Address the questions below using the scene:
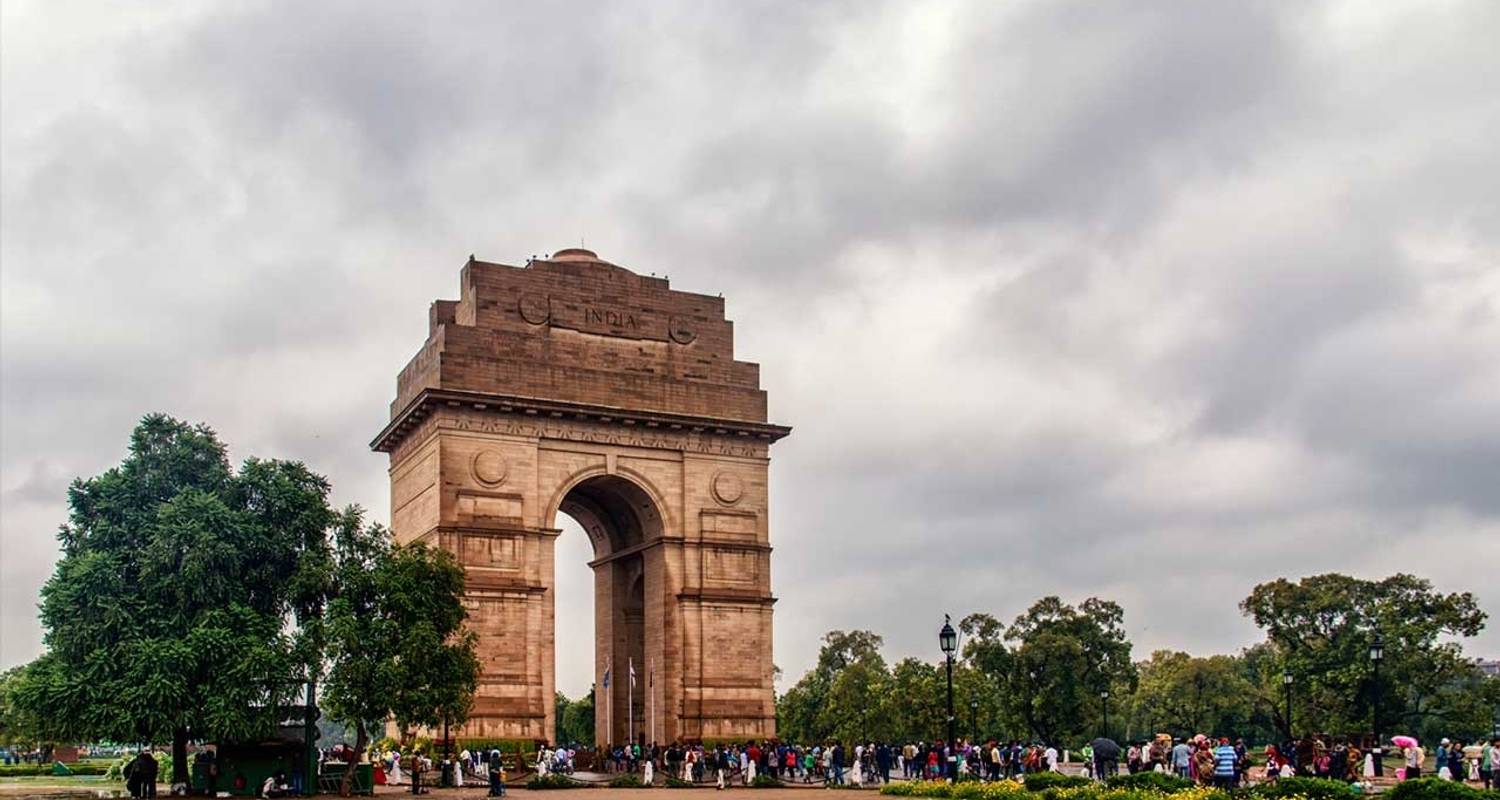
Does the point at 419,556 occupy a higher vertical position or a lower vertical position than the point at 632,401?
lower

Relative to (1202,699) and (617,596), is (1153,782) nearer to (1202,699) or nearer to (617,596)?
(617,596)

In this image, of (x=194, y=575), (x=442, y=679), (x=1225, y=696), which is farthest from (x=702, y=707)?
(x=1225, y=696)

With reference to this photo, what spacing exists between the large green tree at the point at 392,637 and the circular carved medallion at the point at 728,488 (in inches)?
531

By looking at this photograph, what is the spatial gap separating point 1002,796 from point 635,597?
2709 centimetres

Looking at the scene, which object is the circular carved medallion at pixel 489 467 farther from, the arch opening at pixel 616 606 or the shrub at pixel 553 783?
the shrub at pixel 553 783

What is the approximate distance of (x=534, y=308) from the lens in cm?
5059

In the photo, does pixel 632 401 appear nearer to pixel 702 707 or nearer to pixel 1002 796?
pixel 702 707

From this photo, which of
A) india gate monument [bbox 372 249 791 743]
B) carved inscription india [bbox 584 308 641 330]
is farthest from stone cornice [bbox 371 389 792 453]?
carved inscription india [bbox 584 308 641 330]

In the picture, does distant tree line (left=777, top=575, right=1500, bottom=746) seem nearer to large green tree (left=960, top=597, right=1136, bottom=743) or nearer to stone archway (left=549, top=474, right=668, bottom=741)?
large green tree (left=960, top=597, right=1136, bottom=743)

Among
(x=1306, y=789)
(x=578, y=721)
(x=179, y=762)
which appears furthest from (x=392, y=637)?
(x=578, y=721)

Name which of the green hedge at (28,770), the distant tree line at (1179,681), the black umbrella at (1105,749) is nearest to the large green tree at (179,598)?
the black umbrella at (1105,749)

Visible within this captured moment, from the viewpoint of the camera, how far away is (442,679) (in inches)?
1485

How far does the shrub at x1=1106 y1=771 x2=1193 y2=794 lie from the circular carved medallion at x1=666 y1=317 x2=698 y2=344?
87.1ft

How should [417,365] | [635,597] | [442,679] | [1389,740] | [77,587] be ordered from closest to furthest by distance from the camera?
[77,587] < [442,679] < [417,365] < [635,597] < [1389,740]
